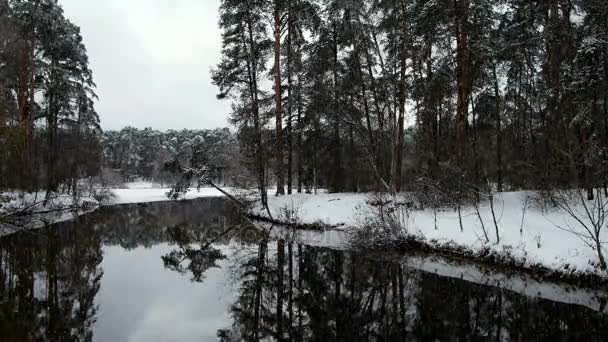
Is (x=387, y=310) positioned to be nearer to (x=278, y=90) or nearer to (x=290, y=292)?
(x=290, y=292)

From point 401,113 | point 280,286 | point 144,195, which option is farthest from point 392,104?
point 144,195

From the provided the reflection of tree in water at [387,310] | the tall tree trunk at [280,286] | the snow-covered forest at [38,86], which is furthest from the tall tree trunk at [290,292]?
the snow-covered forest at [38,86]

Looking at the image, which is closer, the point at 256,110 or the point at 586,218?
the point at 586,218

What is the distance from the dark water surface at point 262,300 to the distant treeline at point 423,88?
4.47 meters

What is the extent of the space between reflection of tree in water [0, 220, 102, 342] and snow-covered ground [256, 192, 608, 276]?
879cm

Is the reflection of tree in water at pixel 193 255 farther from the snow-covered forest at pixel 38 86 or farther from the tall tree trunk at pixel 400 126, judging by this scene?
the tall tree trunk at pixel 400 126

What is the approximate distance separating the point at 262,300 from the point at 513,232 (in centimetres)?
703

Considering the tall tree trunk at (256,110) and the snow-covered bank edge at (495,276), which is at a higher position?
the tall tree trunk at (256,110)

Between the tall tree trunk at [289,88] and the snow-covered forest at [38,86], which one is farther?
the tall tree trunk at [289,88]

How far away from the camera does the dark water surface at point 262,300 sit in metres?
7.09

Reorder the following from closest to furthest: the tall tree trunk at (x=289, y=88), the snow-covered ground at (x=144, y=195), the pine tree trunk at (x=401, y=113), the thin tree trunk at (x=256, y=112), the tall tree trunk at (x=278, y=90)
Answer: the pine tree trunk at (x=401, y=113) < the thin tree trunk at (x=256, y=112) < the tall tree trunk at (x=278, y=90) < the tall tree trunk at (x=289, y=88) < the snow-covered ground at (x=144, y=195)

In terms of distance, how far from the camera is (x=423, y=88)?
17.5 meters

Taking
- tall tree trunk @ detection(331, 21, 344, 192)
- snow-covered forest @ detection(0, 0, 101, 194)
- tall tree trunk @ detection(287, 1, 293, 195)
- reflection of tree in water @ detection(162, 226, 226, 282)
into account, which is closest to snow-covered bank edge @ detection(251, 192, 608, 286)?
reflection of tree in water @ detection(162, 226, 226, 282)

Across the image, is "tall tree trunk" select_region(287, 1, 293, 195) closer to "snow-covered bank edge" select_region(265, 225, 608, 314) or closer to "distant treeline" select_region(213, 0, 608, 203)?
"distant treeline" select_region(213, 0, 608, 203)
